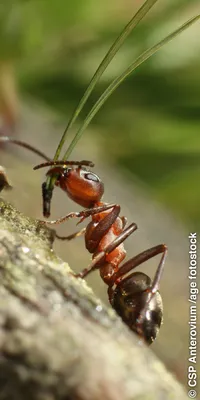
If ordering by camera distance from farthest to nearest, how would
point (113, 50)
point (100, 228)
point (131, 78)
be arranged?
point (131, 78) < point (100, 228) < point (113, 50)

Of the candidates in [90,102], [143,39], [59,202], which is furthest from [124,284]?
[90,102]

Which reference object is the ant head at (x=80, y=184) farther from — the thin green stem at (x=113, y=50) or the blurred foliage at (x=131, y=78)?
the blurred foliage at (x=131, y=78)

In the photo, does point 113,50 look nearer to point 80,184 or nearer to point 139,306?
point 80,184

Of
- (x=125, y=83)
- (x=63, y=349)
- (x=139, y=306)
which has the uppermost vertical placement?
(x=63, y=349)

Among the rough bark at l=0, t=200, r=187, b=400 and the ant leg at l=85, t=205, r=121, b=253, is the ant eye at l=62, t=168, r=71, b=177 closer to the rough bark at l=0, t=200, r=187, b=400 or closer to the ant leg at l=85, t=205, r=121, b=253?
the ant leg at l=85, t=205, r=121, b=253

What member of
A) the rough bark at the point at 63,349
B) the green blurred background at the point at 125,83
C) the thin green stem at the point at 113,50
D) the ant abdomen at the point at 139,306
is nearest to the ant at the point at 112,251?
the ant abdomen at the point at 139,306

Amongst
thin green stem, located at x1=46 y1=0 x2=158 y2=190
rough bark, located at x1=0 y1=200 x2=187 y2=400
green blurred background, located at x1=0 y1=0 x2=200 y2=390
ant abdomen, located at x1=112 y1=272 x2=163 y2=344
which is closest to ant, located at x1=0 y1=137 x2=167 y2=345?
ant abdomen, located at x1=112 y1=272 x2=163 y2=344

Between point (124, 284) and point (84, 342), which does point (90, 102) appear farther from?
point (84, 342)

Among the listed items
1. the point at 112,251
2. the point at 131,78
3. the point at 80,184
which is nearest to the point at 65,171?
the point at 80,184
